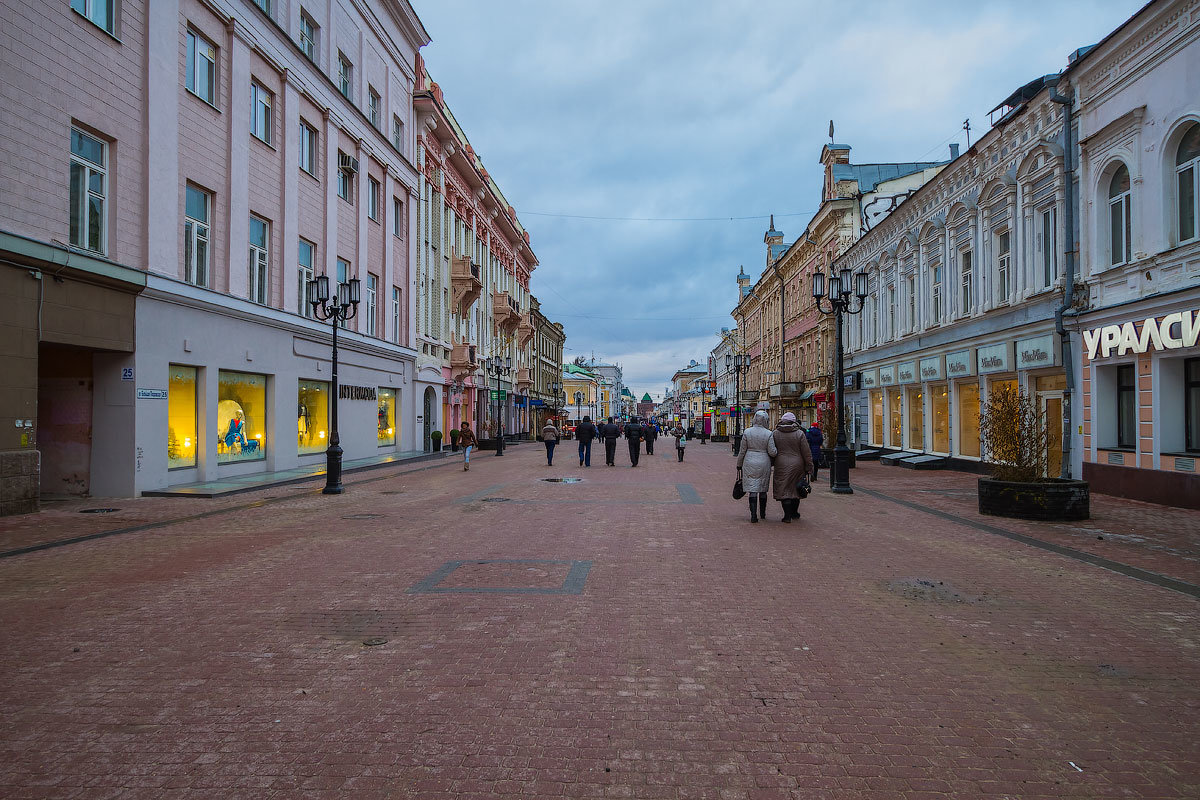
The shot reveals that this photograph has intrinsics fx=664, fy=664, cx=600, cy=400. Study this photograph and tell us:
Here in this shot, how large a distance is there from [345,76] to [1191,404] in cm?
2614

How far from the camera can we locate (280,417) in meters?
19.1

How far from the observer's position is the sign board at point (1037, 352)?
16.2 metres

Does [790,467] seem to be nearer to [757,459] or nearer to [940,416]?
[757,459]

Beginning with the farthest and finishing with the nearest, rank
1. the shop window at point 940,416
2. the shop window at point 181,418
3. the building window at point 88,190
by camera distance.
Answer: the shop window at point 940,416 → the shop window at point 181,418 → the building window at point 88,190

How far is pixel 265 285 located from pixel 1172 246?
21.1 m

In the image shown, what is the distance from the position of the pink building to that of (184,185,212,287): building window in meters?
0.05

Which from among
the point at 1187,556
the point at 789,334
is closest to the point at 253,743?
the point at 1187,556

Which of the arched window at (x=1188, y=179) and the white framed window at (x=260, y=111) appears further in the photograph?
the white framed window at (x=260, y=111)

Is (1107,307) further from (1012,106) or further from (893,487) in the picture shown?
(1012,106)

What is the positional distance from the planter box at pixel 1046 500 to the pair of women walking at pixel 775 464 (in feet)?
11.1

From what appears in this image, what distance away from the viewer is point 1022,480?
10.7 metres

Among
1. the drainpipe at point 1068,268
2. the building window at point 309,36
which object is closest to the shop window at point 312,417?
the building window at point 309,36

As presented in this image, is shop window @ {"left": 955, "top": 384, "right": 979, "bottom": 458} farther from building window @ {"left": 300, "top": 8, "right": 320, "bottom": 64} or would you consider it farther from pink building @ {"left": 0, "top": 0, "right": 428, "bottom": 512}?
building window @ {"left": 300, "top": 8, "right": 320, "bottom": 64}

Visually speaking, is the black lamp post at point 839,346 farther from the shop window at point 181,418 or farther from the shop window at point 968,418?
the shop window at point 181,418
